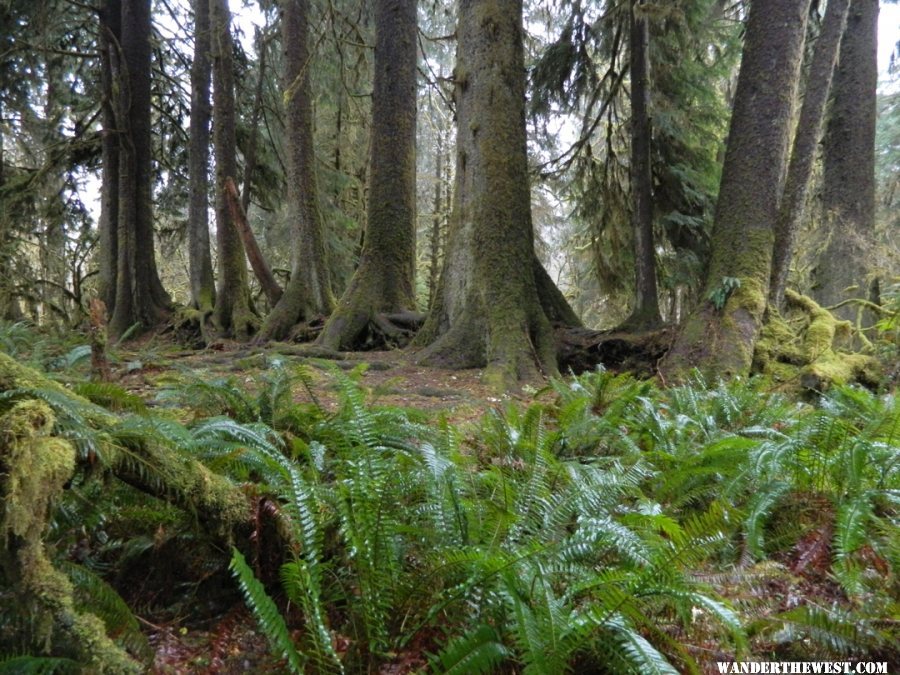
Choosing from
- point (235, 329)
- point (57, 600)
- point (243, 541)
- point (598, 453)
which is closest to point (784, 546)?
point (598, 453)

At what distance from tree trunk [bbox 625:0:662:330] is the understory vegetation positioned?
466 cm

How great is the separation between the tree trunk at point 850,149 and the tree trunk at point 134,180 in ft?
42.1

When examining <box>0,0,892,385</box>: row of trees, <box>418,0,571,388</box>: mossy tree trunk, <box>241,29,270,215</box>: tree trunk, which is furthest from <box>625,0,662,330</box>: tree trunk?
<box>241,29,270,215</box>: tree trunk

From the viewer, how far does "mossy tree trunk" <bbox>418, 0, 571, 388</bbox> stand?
227 inches

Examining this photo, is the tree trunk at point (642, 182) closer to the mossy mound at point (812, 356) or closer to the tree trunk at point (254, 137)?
the mossy mound at point (812, 356)

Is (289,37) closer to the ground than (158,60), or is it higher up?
closer to the ground

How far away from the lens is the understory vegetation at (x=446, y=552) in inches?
48.8

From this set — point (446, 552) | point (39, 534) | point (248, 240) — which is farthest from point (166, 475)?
point (248, 240)

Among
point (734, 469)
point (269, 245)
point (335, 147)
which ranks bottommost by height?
point (734, 469)

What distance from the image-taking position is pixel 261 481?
217 cm

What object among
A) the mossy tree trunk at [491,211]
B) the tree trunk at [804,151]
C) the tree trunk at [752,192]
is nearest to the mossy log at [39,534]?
the mossy tree trunk at [491,211]

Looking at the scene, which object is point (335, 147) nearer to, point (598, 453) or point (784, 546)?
point (598, 453)

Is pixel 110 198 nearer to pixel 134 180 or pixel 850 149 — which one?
pixel 134 180

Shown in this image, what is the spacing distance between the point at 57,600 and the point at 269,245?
48.0 feet
